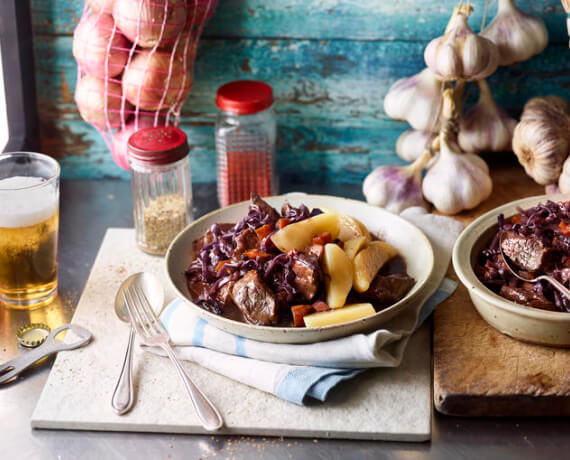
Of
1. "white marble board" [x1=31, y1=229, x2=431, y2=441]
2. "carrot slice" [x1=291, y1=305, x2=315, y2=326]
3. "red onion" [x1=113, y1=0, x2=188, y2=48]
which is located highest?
"red onion" [x1=113, y1=0, x2=188, y2=48]

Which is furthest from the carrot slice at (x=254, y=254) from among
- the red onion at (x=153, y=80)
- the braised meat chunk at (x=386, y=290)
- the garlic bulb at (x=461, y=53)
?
the garlic bulb at (x=461, y=53)

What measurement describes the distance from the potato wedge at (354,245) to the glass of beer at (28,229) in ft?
2.12

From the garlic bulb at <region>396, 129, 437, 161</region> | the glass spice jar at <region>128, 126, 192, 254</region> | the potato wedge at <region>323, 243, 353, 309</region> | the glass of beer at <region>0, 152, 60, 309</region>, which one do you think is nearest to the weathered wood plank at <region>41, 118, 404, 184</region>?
the garlic bulb at <region>396, 129, 437, 161</region>

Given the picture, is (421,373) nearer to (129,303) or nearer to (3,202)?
(129,303)

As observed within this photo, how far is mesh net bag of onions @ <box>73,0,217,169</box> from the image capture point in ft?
5.81

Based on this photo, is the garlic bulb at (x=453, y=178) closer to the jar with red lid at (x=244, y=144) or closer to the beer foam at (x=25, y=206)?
the jar with red lid at (x=244, y=144)

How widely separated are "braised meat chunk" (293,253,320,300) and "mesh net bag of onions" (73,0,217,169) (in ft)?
2.19

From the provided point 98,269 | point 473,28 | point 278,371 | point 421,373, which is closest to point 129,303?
point 98,269

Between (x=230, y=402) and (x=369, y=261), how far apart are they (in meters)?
0.41

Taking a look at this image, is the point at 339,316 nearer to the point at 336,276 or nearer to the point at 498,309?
the point at 336,276

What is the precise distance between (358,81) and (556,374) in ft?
3.40

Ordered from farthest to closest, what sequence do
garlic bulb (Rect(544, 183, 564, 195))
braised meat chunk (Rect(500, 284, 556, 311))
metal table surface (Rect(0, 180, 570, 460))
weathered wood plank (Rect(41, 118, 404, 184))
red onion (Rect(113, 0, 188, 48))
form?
weathered wood plank (Rect(41, 118, 404, 184)) < garlic bulb (Rect(544, 183, 564, 195)) < red onion (Rect(113, 0, 188, 48)) < braised meat chunk (Rect(500, 284, 556, 311)) < metal table surface (Rect(0, 180, 570, 460))

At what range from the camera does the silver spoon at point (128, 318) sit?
53.4 inches

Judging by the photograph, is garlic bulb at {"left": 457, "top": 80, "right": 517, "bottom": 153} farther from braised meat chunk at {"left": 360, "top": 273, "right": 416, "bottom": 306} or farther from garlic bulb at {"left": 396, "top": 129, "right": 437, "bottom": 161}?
braised meat chunk at {"left": 360, "top": 273, "right": 416, "bottom": 306}
